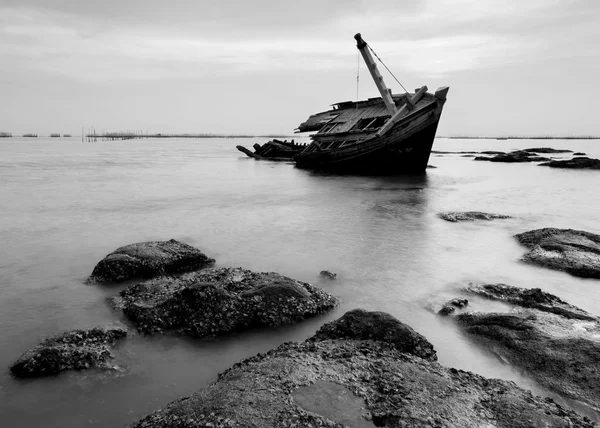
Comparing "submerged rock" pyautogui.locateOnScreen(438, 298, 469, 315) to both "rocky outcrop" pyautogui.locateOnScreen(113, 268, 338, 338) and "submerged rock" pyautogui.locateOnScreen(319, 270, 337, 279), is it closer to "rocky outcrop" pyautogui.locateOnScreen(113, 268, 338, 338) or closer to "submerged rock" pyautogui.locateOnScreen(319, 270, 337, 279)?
"rocky outcrop" pyautogui.locateOnScreen(113, 268, 338, 338)

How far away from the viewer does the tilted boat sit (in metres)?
21.4

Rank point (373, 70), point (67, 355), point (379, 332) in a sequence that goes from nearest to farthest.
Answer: point (67, 355) < point (379, 332) < point (373, 70)

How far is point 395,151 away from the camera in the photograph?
22.4 meters

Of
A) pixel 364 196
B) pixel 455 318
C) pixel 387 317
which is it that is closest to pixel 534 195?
pixel 364 196

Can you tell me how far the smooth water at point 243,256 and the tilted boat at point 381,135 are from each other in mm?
2781

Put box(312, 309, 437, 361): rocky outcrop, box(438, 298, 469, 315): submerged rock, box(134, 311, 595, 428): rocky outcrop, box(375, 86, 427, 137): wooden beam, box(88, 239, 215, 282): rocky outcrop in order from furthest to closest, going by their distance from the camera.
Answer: box(375, 86, 427, 137): wooden beam < box(88, 239, 215, 282): rocky outcrop < box(438, 298, 469, 315): submerged rock < box(312, 309, 437, 361): rocky outcrop < box(134, 311, 595, 428): rocky outcrop

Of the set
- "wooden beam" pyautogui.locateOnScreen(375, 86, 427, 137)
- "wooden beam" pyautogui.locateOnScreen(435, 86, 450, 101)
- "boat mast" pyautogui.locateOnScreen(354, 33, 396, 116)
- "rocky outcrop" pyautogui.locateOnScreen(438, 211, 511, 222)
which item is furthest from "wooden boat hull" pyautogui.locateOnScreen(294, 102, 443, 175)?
"rocky outcrop" pyautogui.locateOnScreen(438, 211, 511, 222)

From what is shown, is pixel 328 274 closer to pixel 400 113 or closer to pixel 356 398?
pixel 356 398

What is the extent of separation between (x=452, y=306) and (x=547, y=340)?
139 centimetres

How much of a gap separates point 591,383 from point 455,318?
1.72 meters

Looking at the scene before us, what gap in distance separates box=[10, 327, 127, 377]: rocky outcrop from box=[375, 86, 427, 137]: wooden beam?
746 inches

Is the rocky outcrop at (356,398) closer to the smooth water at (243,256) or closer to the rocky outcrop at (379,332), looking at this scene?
the rocky outcrop at (379,332)

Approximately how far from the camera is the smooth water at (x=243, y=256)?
12.6 feet

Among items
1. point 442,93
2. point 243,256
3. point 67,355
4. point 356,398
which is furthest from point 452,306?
point 442,93
